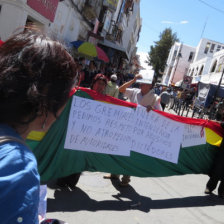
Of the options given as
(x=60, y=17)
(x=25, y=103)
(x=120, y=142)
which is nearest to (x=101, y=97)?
(x=120, y=142)

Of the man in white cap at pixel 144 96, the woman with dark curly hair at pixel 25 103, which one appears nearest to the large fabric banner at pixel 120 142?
the man in white cap at pixel 144 96

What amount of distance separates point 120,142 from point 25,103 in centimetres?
352

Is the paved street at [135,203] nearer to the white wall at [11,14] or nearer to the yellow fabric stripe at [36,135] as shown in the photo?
the yellow fabric stripe at [36,135]

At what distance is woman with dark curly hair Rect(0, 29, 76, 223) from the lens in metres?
0.79

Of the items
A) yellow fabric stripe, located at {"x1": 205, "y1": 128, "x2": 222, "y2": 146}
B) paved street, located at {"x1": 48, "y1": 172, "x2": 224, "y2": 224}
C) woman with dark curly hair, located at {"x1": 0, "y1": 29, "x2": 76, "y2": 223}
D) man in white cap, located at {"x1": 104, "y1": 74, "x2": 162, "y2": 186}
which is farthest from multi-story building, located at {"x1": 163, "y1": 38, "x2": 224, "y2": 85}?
woman with dark curly hair, located at {"x1": 0, "y1": 29, "x2": 76, "y2": 223}

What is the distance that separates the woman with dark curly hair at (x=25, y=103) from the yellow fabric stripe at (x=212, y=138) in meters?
4.75

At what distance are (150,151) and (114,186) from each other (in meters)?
0.86

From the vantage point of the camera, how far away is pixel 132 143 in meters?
4.51

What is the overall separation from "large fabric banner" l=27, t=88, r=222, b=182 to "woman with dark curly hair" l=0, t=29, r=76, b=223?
273 centimetres

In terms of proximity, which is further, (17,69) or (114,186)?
(114,186)

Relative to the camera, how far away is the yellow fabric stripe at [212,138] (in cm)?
536

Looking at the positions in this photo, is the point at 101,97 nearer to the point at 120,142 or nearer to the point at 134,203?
the point at 120,142

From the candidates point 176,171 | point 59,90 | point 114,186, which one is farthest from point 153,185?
point 59,90

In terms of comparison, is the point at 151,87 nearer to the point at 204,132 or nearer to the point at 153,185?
the point at 204,132
